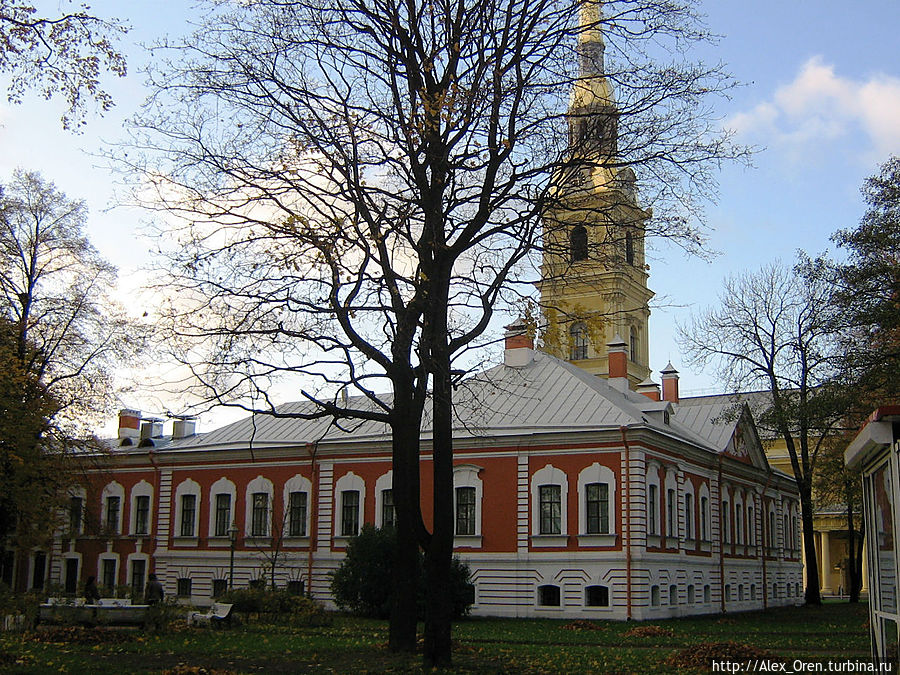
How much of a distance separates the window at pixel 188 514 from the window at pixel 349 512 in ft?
21.7

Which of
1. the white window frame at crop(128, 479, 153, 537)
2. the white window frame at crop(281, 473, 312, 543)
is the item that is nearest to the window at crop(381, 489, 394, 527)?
the white window frame at crop(281, 473, 312, 543)

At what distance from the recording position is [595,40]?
1627 cm

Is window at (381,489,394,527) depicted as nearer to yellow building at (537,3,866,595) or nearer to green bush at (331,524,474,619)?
green bush at (331,524,474,619)

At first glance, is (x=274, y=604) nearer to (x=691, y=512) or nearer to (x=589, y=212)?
(x=589, y=212)

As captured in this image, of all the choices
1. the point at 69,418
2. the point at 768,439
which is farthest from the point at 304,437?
the point at 768,439

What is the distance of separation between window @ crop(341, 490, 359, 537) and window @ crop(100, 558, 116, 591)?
1100 cm

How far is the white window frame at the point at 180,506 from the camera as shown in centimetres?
3703

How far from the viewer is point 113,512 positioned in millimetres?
39750

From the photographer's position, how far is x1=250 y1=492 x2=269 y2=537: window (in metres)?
35.8

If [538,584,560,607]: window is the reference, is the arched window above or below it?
above

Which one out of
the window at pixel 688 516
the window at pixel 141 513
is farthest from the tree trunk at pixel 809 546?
the window at pixel 141 513

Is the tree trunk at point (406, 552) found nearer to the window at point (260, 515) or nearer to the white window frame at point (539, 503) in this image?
the white window frame at point (539, 503)

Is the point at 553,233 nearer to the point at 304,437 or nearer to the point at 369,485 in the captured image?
the point at 369,485

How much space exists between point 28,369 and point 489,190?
65.0 feet
